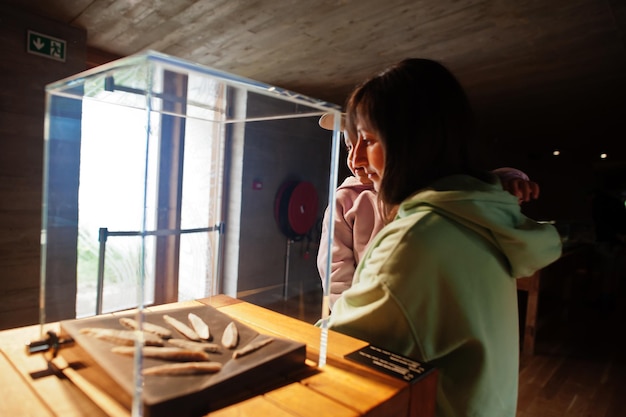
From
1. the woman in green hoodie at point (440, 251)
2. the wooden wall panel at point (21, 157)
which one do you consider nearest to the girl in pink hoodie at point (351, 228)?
the woman in green hoodie at point (440, 251)

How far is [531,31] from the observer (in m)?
2.59

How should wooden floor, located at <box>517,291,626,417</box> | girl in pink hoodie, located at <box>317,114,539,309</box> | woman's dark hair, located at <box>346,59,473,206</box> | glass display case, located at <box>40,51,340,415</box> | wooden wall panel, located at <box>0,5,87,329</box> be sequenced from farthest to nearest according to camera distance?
wooden wall panel, located at <box>0,5,87,329</box> < wooden floor, located at <box>517,291,626,417</box> < girl in pink hoodie, located at <box>317,114,539,309</box> < woman's dark hair, located at <box>346,59,473,206</box> < glass display case, located at <box>40,51,340,415</box>

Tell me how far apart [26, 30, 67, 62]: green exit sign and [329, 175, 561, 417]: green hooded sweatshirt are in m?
2.71

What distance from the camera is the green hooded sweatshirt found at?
674mm

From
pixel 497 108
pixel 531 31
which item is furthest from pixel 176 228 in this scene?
pixel 497 108

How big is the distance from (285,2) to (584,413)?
2.78 meters

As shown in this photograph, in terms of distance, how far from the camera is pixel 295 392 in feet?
1.99

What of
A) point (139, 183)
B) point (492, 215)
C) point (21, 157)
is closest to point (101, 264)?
point (139, 183)

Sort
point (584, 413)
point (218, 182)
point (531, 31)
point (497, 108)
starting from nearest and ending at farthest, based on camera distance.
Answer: point (218, 182) → point (584, 413) → point (531, 31) → point (497, 108)

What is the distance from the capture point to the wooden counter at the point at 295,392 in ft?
1.79

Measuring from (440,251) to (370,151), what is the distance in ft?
0.87

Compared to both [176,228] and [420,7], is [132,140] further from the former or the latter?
[420,7]

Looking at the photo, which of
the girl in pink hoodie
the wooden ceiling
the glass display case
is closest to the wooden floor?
the girl in pink hoodie

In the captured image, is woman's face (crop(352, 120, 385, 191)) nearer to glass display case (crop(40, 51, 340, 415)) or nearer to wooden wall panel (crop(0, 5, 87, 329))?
Answer: glass display case (crop(40, 51, 340, 415))
